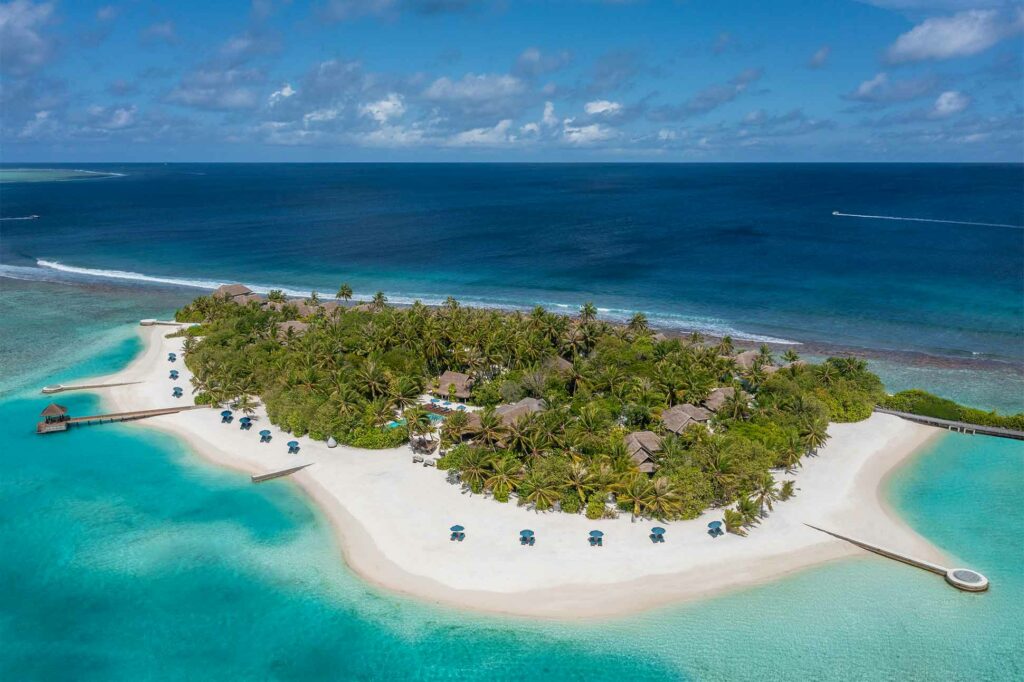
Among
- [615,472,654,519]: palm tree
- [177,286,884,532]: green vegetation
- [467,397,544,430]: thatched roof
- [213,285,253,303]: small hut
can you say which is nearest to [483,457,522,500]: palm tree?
[177,286,884,532]: green vegetation

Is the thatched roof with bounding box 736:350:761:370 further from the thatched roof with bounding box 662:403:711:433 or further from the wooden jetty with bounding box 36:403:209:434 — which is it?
the wooden jetty with bounding box 36:403:209:434

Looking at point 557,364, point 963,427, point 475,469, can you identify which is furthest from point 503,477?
point 963,427

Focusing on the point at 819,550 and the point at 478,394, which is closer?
the point at 819,550

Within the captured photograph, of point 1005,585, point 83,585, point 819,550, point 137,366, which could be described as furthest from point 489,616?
point 137,366

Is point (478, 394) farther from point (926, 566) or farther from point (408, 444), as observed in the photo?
point (926, 566)

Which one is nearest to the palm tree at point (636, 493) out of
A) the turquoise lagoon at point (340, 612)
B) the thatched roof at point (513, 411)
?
the turquoise lagoon at point (340, 612)

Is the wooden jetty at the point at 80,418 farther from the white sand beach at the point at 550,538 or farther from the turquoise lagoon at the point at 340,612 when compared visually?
the turquoise lagoon at the point at 340,612

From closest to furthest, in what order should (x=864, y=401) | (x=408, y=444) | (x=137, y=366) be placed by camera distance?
(x=408, y=444), (x=864, y=401), (x=137, y=366)
